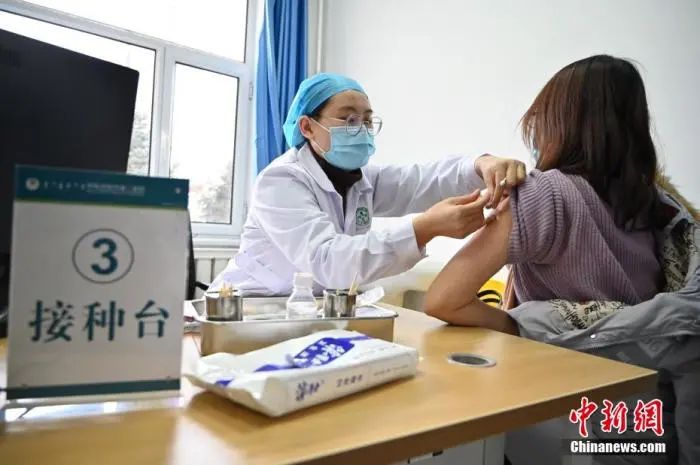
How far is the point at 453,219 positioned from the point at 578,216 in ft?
0.77

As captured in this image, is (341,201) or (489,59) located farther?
(489,59)

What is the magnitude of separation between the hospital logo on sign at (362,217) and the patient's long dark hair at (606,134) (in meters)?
0.54

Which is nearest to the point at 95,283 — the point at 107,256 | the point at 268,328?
the point at 107,256

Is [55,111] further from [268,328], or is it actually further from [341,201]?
[341,201]

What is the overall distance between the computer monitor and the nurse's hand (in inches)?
23.4

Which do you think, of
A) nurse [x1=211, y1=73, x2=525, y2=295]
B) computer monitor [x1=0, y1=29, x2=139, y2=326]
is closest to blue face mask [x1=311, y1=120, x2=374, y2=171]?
nurse [x1=211, y1=73, x2=525, y2=295]

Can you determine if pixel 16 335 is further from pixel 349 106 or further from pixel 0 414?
pixel 349 106

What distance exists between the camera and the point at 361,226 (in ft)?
4.75

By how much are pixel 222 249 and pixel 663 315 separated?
2.42 metres

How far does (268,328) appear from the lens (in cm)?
66

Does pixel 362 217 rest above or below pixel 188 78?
below

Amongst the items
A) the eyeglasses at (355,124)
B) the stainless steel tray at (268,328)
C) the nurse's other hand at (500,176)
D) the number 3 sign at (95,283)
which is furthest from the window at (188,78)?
the number 3 sign at (95,283)

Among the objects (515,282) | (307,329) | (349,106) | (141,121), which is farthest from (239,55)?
(307,329)

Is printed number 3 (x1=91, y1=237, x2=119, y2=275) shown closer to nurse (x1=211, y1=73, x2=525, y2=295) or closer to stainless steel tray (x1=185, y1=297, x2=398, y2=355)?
stainless steel tray (x1=185, y1=297, x2=398, y2=355)
